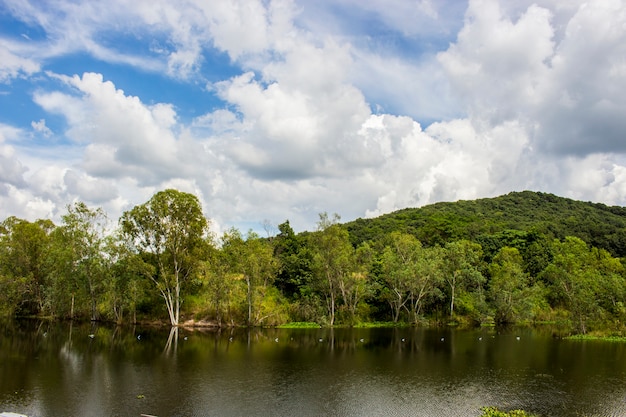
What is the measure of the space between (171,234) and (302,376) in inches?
1697

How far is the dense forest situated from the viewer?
72.2 m

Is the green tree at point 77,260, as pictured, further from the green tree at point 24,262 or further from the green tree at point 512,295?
the green tree at point 512,295

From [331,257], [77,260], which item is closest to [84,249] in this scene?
[77,260]

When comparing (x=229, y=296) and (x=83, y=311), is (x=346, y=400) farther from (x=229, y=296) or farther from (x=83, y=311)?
(x=83, y=311)

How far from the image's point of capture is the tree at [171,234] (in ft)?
232

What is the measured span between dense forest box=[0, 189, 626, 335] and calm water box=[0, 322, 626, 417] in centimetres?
1569

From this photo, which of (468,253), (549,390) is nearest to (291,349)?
(549,390)

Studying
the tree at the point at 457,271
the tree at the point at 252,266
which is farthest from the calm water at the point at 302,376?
the tree at the point at 457,271

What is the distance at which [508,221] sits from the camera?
477ft

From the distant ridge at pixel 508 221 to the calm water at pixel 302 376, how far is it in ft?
178

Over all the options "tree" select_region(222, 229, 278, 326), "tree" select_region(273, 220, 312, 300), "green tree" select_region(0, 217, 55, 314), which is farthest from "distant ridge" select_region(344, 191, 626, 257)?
"green tree" select_region(0, 217, 55, 314)

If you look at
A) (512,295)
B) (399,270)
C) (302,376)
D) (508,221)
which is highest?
(508,221)

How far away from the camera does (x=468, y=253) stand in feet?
300

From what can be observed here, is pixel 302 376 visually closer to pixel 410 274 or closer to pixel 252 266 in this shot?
pixel 252 266
